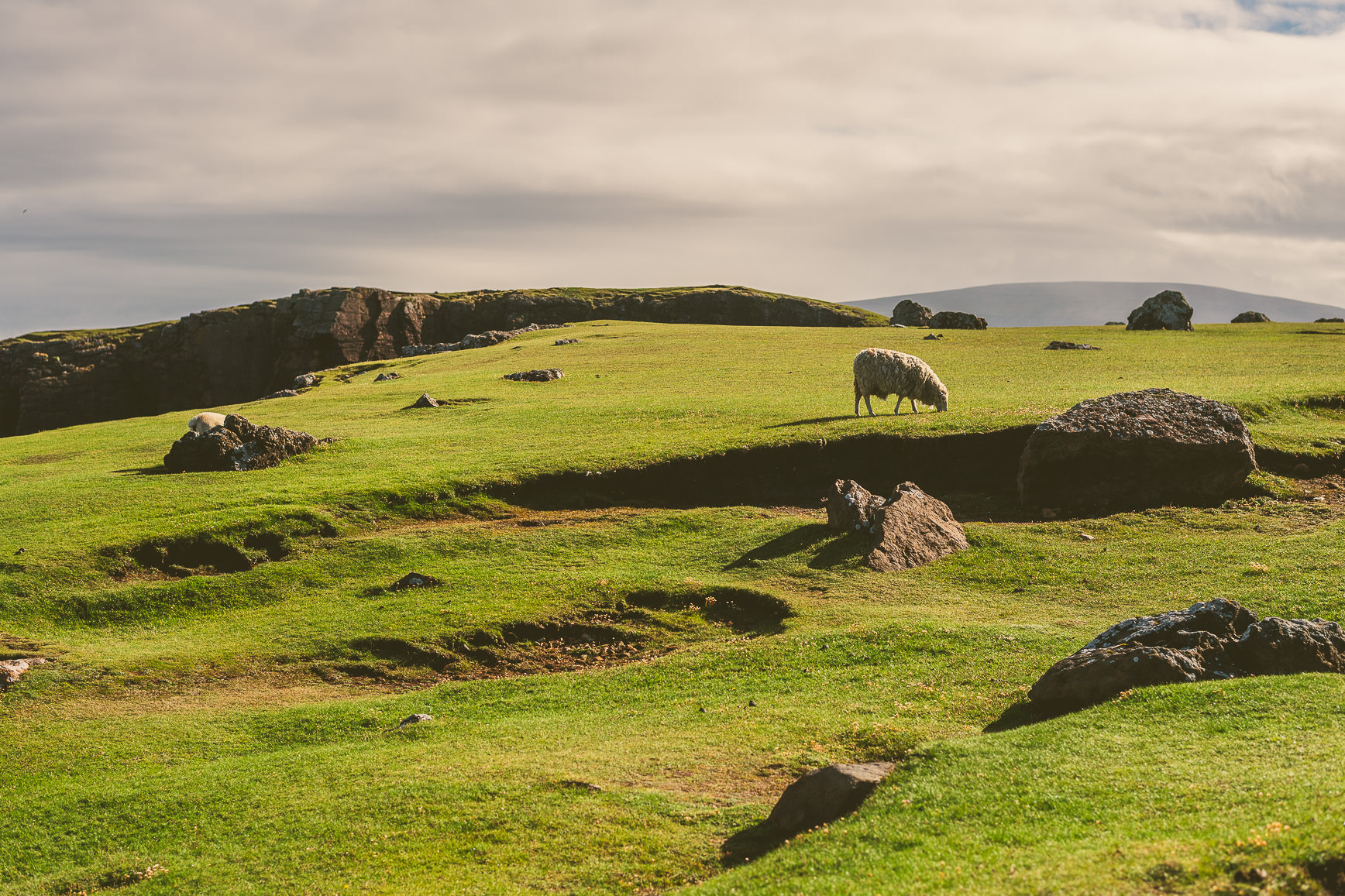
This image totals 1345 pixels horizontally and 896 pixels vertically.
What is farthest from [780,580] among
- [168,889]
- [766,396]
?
[766,396]

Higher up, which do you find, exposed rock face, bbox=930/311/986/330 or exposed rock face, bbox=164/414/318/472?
exposed rock face, bbox=930/311/986/330

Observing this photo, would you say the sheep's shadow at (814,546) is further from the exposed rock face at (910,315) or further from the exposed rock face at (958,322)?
the exposed rock face at (910,315)

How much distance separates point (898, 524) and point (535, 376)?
33.7m

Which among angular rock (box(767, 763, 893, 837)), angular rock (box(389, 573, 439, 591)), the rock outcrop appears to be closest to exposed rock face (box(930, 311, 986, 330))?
the rock outcrop

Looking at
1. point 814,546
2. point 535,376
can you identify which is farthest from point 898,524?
point 535,376

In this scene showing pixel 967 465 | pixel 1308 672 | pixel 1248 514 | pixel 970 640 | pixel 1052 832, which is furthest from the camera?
pixel 967 465

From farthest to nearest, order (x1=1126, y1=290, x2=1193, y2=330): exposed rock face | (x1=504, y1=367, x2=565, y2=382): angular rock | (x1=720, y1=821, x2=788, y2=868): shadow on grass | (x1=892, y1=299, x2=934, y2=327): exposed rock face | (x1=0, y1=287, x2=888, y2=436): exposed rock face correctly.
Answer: (x1=0, y1=287, x2=888, y2=436): exposed rock face < (x1=892, y1=299, x2=934, y2=327): exposed rock face < (x1=1126, y1=290, x2=1193, y2=330): exposed rock face < (x1=504, y1=367, x2=565, y2=382): angular rock < (x1=720, y1=821, x2=788, y2=868): shadow on grass

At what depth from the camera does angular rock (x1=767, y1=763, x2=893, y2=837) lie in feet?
33.9

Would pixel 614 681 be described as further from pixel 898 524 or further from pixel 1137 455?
pixel 1137 455

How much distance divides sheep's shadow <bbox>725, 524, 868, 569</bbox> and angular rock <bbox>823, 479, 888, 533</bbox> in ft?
0.78

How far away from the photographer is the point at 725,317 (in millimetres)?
114750

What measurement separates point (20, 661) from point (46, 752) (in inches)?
151

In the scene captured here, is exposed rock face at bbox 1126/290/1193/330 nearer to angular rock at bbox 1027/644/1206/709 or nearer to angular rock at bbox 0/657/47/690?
angular rock at bbox 1027/644/1206/709

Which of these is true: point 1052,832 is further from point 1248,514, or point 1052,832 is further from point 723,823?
point 1248,514
